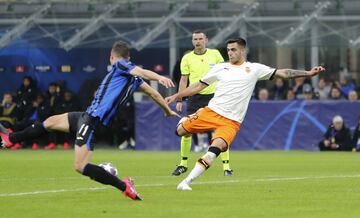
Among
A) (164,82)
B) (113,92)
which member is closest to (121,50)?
(113,92)

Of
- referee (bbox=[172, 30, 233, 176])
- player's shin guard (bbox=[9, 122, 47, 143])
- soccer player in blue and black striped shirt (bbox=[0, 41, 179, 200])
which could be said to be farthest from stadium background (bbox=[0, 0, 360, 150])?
soccer player in blue and black striped shirt (bbox=[0, 41, 179, 200])

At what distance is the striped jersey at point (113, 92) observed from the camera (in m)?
13.5

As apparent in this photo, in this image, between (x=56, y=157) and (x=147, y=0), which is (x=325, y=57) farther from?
(x=56, y=157)

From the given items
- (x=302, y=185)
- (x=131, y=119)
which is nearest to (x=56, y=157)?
(x=131, y=119)

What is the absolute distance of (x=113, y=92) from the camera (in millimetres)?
13547

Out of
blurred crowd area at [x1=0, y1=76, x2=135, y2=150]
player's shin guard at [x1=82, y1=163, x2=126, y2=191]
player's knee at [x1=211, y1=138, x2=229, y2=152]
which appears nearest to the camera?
player's shin guard at [x1=82, y1=163, x2=126, y2=191]

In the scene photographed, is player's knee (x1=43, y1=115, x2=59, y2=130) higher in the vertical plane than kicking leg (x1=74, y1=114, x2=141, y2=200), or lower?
higher

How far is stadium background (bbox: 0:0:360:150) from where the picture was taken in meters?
31.7

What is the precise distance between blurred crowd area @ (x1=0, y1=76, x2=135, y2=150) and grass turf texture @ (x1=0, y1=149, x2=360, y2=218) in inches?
306

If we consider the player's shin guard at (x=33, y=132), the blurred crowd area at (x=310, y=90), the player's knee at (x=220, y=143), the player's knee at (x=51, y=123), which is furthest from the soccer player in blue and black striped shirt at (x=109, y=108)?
the blurred crowd area at (x=310, y=90)

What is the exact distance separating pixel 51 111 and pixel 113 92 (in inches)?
724

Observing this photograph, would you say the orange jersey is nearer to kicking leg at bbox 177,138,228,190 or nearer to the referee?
kicking leg at bbox 177,138,228,190

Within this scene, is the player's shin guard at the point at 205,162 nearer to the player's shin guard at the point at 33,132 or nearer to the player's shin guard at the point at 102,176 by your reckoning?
the player's shin guard at the point at 102,176

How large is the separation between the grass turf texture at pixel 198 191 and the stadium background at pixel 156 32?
28.8 feet
